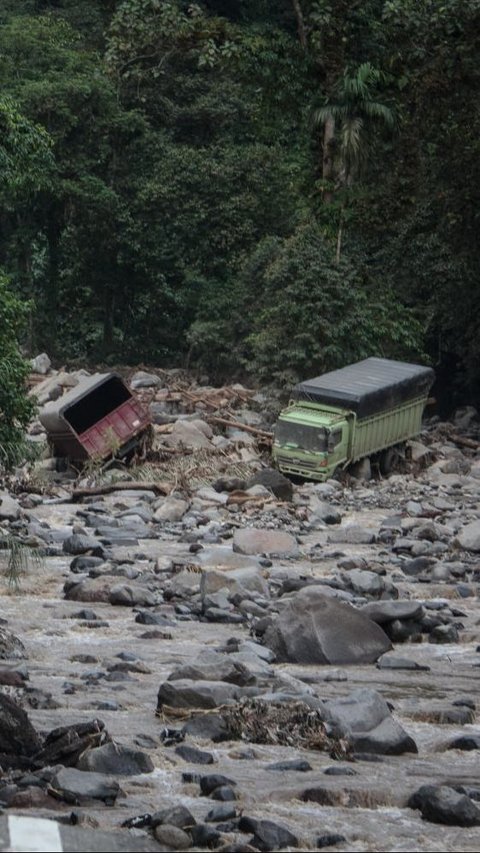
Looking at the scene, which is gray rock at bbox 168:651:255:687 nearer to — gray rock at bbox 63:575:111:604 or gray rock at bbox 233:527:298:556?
gray rock at bbox 63:575:111:604

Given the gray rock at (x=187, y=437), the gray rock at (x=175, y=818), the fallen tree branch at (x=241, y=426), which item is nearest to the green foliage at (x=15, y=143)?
the gray rock at (x=175, y=818)

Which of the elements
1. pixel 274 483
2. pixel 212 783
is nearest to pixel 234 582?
pixel 212 783

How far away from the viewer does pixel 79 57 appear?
39.3m

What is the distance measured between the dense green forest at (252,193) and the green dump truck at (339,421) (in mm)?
2930

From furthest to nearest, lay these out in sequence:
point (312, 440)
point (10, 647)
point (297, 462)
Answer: point (297, 462)
point (312, 440)
point (10, 647)

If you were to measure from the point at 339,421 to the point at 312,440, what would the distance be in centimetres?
59

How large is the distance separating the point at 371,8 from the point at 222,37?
3.66m

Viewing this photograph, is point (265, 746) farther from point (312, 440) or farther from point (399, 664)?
point (312, 440)

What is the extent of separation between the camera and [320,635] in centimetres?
1469

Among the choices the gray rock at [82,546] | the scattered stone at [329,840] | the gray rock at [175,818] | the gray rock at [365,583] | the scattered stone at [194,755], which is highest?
the gray rock at [175,818]

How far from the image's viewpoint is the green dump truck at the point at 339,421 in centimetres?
2719

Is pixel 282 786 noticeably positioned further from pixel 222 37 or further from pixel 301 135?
pixel 301 135

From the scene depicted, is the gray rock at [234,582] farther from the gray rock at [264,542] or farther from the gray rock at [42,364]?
the gray rock at [42,364]

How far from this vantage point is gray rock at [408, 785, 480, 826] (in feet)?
30.1
